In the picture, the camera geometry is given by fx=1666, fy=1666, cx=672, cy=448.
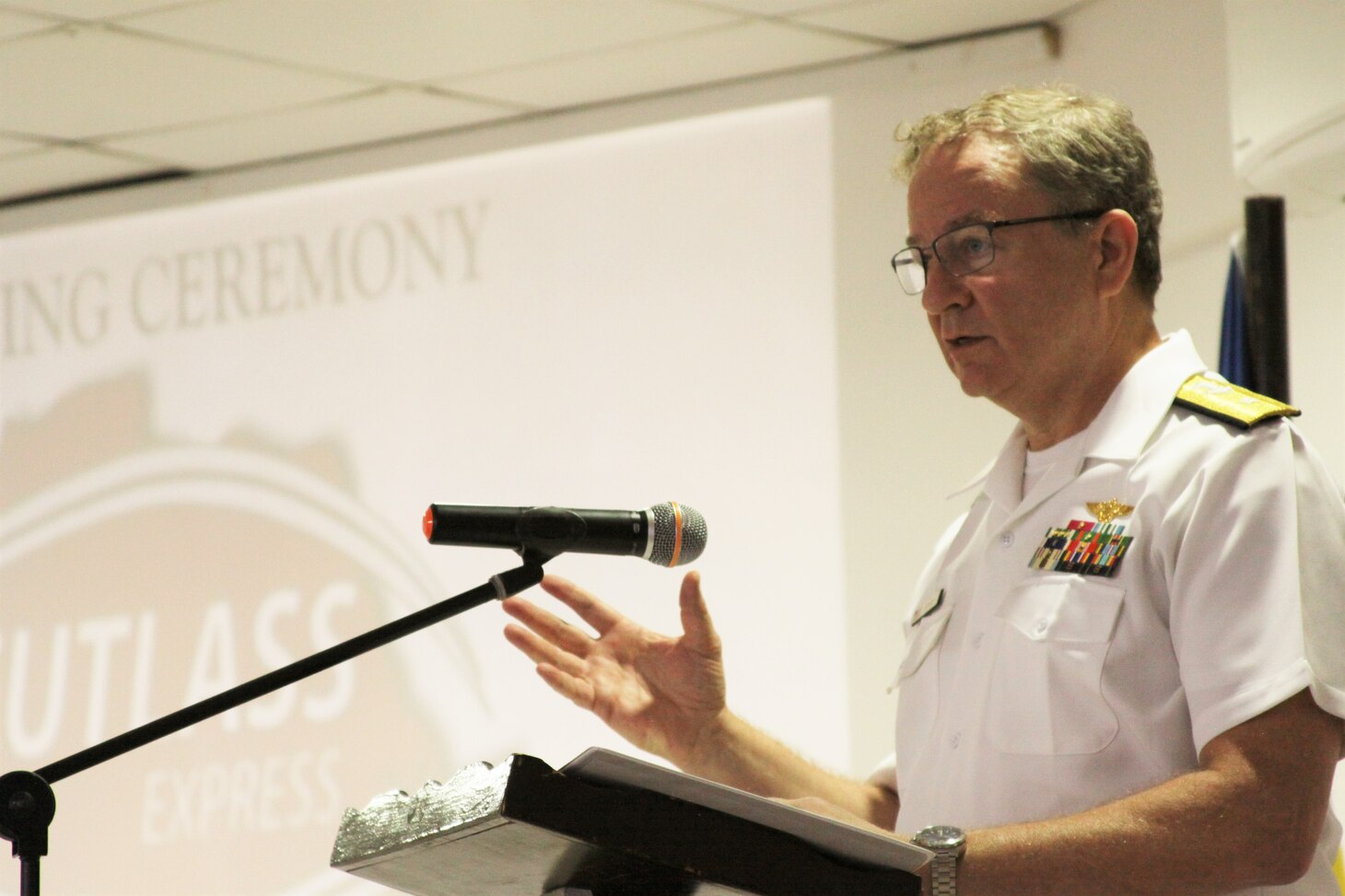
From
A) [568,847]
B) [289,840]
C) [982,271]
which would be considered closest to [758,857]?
[568,847]

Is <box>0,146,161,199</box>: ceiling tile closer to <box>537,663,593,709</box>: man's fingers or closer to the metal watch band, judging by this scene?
<box>537,663,593,709</box>: man's fingers

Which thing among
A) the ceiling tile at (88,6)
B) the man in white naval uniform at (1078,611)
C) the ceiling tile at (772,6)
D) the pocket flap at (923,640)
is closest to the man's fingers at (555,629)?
the man in white naval uniform at (1078,611)

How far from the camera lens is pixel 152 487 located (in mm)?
4469

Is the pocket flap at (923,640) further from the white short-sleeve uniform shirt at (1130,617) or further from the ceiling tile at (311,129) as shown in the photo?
the ceiling tile at (311,129)

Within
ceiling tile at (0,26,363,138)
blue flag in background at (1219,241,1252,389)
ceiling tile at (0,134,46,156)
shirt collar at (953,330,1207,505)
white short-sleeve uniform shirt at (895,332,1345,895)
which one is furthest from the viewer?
ceiling tile at (0,134,46,156)

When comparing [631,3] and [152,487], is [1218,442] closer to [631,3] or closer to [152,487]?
[631,3]

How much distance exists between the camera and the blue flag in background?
2947 millimetres

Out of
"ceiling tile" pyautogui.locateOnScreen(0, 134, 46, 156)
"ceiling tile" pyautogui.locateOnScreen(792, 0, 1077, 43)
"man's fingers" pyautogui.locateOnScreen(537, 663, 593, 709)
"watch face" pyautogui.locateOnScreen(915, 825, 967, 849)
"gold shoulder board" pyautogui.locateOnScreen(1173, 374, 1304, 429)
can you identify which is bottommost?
"watch face" pyautogui.locateOnScreen(915, 825, 967, 849)

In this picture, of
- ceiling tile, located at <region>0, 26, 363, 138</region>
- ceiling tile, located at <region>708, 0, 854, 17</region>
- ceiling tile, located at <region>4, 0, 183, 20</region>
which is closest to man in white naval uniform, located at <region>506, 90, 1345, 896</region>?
ceiling tile, located at <region>708, 0, 854, 17</region>

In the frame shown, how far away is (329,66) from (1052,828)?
121 inches

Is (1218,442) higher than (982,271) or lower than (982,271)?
lower

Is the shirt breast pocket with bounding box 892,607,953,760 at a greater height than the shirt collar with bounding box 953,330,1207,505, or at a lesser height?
lesser

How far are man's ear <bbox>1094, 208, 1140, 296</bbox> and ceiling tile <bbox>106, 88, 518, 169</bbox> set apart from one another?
2.53 meters

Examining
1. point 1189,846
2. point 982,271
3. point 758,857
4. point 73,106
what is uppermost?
point 73,106
